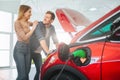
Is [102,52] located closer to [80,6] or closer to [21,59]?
[21,59]

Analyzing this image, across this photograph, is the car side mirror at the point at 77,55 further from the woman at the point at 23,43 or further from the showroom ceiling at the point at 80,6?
the showroom ceiling at the point at 80,6

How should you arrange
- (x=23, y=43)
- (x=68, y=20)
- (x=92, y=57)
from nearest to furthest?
(x=92, y=57) → (x=68, y=20) → (x=23, y=43)

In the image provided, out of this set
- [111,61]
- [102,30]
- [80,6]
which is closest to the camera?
[111,61]

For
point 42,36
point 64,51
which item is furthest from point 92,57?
point 42,36

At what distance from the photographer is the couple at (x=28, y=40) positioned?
345 centimetres

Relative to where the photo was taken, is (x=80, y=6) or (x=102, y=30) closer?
(x=102, y=30)

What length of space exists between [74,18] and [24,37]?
28.4 inches

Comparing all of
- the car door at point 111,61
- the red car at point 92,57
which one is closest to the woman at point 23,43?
the red car at point 92,57

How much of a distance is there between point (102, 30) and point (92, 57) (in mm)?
281

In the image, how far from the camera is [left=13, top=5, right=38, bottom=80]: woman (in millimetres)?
3430

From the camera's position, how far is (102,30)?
2406mm

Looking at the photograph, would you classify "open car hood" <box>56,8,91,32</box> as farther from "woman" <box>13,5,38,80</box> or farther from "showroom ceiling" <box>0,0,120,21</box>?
"showroom ceiling" <box>0,0,120,21</box>

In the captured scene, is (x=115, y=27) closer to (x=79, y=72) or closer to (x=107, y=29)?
(x=107, y=29)

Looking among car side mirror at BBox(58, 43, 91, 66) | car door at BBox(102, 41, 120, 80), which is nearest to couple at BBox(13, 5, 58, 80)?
car side mirror at BBox(58, 43, 91, 66)
